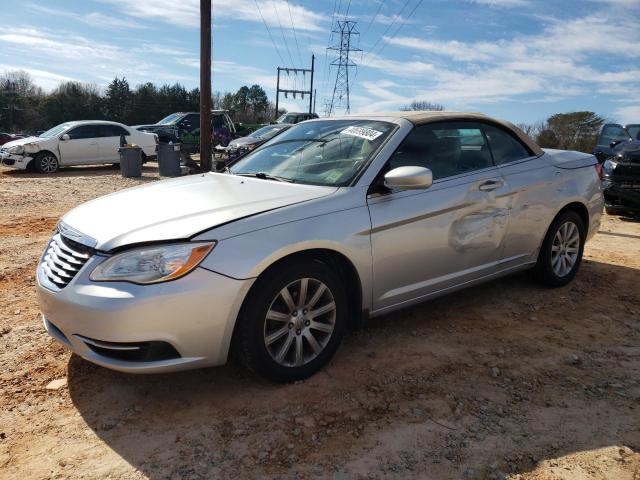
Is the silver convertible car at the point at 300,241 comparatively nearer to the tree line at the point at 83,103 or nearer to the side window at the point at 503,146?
the side window at the point at 503,146

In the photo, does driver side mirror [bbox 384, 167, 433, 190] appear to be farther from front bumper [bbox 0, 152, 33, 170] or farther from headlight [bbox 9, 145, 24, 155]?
headlight [bbox 9, 145, 24, 155]

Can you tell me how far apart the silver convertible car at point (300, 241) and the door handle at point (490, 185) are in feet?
0.04

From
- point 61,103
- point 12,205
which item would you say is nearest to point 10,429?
point 12,205

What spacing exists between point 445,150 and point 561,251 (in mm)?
1745

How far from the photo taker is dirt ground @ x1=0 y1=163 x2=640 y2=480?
8.07 feet

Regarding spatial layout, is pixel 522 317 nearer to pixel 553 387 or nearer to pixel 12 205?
pixel 553 387

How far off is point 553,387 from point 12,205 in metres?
9.18

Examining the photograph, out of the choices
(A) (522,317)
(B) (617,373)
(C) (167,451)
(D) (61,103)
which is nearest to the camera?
(C) (167,451)

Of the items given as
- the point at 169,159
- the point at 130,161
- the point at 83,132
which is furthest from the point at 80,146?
the point at 169,159

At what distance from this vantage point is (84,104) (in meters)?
60.9

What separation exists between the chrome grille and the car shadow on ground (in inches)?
26.6

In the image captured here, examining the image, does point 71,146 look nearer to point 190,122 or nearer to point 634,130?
point 190,122

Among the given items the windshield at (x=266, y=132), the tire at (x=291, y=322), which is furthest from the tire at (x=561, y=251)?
the windshield at (x=266, y=132)

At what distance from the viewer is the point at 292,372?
309 centimetres
